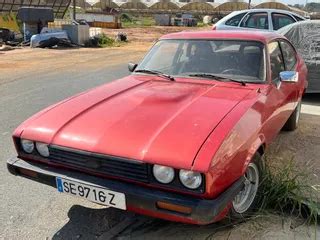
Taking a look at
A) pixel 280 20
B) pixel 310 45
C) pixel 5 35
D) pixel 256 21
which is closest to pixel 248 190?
pixel 310 45

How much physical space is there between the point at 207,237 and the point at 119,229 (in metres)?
0.72

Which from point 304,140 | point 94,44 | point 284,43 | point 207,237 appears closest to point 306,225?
point 207,237

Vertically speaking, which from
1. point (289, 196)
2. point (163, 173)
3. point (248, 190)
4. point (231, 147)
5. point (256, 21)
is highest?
point (231, 147)

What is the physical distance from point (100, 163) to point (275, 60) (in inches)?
103

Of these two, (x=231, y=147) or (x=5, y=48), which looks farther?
(x=5, y=48)

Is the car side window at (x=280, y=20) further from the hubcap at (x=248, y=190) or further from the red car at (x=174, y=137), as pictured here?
the hubcap at (x=248, y=190)

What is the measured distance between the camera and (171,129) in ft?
9.71

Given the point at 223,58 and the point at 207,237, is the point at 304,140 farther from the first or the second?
the point at 207,237

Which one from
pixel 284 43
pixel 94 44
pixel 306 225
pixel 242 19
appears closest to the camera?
pixel 306 225

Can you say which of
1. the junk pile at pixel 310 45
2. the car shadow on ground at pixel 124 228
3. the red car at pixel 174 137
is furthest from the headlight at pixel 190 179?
the junk pile at pixel 310 45

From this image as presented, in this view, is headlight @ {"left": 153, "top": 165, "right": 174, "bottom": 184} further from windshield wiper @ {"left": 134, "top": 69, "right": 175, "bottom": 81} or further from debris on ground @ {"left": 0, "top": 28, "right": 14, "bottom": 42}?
debris on ground @ {"left": 0, "top": 28, "right": 14, "bottom": 42}

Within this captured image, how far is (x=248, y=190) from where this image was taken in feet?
11.3

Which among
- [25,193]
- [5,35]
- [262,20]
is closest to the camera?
[25,193]

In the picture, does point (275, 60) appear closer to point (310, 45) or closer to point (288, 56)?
point (288, 56)
